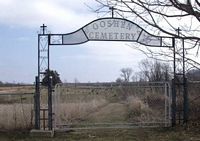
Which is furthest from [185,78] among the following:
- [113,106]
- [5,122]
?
[113,106]

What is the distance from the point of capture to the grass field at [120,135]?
42.2ft

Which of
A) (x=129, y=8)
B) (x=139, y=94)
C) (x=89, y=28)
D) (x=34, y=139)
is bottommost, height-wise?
(x=34, y=139)

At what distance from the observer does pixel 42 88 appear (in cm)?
1472

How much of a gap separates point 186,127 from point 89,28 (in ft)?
14.8

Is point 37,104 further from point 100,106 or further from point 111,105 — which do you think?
point 111,105

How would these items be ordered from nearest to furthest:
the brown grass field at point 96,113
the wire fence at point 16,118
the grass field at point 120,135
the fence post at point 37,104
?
the grass field at point 120,135 → the brown grass field at point 96,113 → the fence post at point 37,104 → the wire fence at point 16,118

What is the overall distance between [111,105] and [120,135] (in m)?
8.44

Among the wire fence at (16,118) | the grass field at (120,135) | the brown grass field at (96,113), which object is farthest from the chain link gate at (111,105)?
the wire fence at (16,118)

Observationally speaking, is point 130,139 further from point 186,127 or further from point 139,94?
point 139,94

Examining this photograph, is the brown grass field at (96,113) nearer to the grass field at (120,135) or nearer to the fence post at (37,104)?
the grass field at (120,135)

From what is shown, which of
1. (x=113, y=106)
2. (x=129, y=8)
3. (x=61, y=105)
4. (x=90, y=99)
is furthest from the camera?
(x=113, y=106)

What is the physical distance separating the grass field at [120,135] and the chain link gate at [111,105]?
0.64 meters

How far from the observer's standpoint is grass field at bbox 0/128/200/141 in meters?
12.9

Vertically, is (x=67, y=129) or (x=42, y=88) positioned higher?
(x=42, y=88)
